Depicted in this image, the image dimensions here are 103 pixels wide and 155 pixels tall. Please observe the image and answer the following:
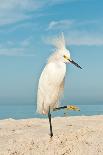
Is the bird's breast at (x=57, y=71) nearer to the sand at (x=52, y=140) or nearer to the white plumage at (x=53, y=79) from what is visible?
the white plumage at (x=53, y=79)

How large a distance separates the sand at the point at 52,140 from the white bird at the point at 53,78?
0.77 meters

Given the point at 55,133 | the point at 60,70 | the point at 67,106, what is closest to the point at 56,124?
the point at 55,133

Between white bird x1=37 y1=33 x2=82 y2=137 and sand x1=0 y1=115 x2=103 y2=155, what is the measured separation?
2.52ft

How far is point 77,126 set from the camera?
1265cm

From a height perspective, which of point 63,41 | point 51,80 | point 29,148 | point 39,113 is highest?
point 63,41

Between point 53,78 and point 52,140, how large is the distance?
1.45 m

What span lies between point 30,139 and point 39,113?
64 centimetres

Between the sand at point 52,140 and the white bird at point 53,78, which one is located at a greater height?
the white bird at point 53,78

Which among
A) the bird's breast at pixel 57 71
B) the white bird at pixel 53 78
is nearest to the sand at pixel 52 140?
the white bird at pixel 53 78

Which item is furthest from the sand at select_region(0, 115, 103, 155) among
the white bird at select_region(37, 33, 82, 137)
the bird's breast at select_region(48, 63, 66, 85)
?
the bird's breast at select_region(48, 63, 66, 85)

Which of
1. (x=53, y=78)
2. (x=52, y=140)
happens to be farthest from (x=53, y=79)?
(x=52, y=140)

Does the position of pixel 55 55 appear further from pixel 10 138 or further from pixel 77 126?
pixel 77 126

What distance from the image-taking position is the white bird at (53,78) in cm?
987

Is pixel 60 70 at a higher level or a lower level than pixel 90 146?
higher
